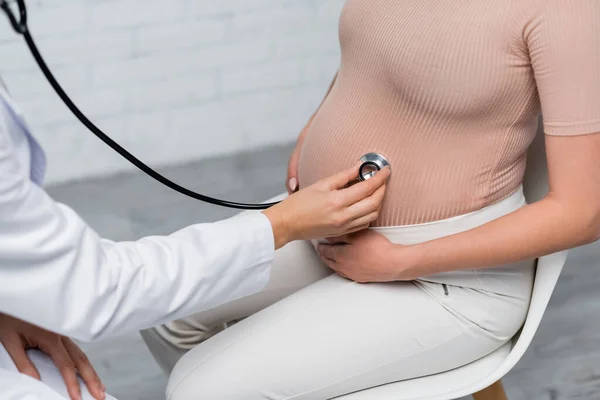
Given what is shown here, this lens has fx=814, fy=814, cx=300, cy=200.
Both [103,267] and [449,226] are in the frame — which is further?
[449,226]

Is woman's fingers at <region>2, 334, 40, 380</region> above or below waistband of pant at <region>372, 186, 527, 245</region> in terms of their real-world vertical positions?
below

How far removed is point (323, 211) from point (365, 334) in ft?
0.65

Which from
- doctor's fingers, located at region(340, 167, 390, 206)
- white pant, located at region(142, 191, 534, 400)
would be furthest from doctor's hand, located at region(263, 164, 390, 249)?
white pant, located at region(142, 191, 534, 400)

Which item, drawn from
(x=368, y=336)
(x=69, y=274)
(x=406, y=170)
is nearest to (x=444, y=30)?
(x=406, y=170)

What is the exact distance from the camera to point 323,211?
110 cm

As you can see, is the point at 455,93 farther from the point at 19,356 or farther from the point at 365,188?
the point at 19,356

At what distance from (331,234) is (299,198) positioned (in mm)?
71

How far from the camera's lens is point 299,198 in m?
1.12

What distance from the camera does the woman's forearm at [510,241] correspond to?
1.08m

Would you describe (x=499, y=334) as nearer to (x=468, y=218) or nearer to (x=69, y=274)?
(x=468, y=218)

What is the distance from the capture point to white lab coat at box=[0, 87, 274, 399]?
89 cm

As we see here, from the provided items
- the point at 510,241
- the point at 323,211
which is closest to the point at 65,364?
the point at 323,211

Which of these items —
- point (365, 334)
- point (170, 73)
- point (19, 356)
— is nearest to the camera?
point (19, 356)

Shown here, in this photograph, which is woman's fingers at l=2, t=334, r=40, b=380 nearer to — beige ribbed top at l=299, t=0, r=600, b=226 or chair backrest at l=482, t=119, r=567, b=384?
beige ribbed top at l=299, t=0, r=600, b=226
